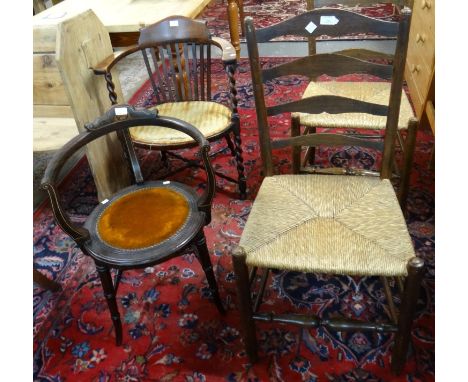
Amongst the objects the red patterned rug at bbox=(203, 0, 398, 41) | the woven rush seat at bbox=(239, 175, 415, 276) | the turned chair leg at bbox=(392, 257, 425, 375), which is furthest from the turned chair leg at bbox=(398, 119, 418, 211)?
the red patterned rug at bbox=(203, 0, 398, 41)

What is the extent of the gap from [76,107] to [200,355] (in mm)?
1215

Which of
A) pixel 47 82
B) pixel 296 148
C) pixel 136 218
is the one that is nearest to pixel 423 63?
pixel 296 148

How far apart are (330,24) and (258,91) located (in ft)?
1.02

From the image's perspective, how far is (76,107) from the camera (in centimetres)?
186

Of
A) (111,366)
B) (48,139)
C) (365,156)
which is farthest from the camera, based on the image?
(365,156)

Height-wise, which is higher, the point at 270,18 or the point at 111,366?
the point at 270,18

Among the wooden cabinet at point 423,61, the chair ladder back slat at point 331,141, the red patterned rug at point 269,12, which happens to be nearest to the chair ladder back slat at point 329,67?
the chair ladder back slat at point 331,141

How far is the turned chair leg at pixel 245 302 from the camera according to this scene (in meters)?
1.20

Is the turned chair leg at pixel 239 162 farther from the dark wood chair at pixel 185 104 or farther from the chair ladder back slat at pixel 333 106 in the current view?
the chair ladder back slat at pixel 333 106

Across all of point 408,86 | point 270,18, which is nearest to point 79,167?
point 408,86

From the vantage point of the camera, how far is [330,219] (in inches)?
51.5

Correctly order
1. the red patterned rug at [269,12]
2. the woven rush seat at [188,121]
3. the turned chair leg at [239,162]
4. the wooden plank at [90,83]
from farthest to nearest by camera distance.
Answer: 1. the red patterned rug at [269,12]
2. the turned chair leg at [239,162]
3. the woven rush seat at [188,121]
4. the wooden plank at [90,83]

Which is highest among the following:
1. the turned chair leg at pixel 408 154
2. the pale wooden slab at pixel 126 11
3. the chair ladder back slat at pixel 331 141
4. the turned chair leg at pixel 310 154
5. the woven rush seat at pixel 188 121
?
the pale wooden slab at pixel 126 11

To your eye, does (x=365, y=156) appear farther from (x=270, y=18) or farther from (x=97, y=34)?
(x=270, y=18)
